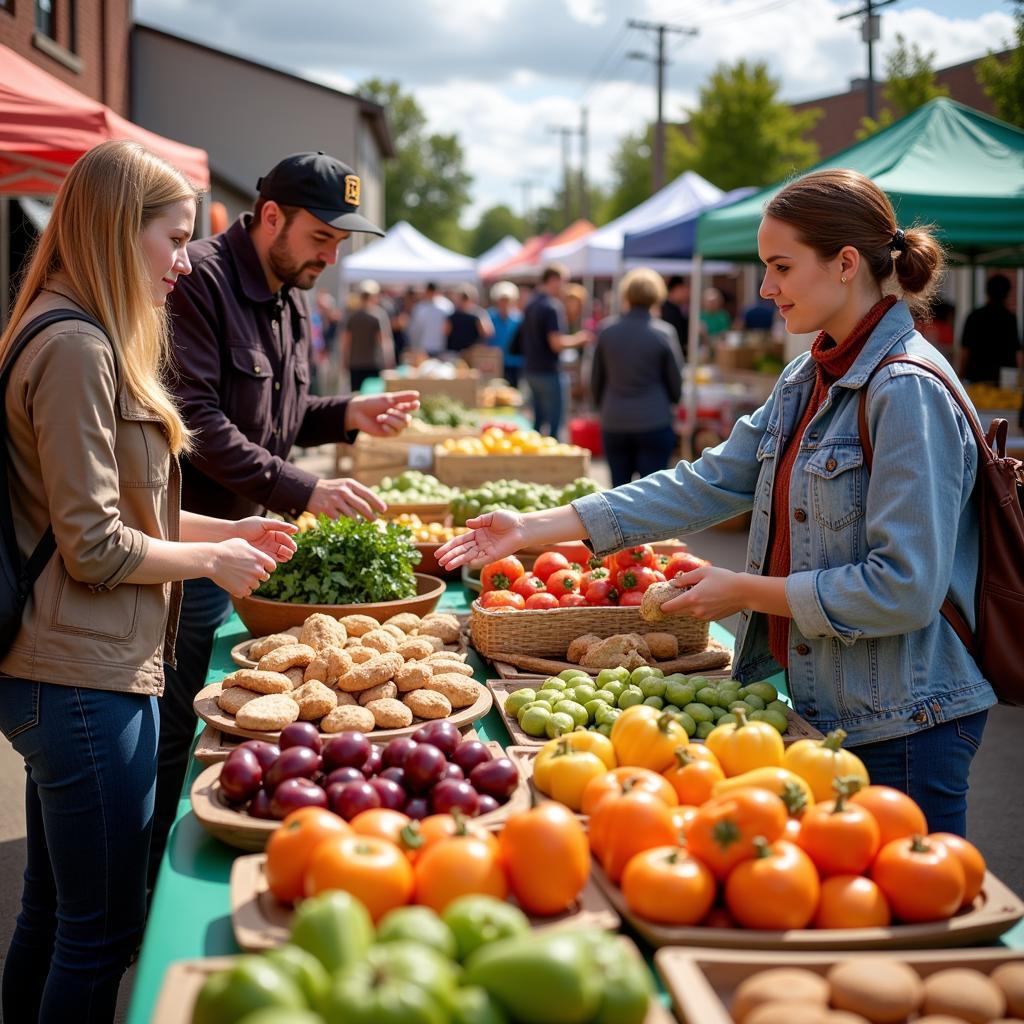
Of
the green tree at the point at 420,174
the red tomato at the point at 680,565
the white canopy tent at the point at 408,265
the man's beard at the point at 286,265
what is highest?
the green tree at the point at 420,174

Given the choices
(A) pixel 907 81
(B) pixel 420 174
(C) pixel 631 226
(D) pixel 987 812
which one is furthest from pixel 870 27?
(B) pixel 420 174

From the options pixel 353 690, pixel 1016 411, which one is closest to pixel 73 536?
pixel 353 690

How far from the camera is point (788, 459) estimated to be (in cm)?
255

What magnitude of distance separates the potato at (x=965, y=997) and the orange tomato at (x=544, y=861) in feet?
1.61

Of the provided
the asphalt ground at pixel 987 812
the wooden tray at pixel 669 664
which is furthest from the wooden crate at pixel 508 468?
the wooden tray at pixel 669 664

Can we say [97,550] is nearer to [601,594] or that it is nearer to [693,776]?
[693,776]

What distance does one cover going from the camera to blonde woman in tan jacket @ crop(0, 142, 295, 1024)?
223 centimetres

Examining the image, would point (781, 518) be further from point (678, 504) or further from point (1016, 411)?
point (1016, 411)

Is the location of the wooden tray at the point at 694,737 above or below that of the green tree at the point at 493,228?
below

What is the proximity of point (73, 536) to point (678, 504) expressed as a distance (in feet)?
4.86

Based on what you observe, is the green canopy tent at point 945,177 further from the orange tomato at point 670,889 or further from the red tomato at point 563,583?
the orange tomato at point 670,889

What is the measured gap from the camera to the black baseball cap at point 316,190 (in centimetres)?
372

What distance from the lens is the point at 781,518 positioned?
8.42ft

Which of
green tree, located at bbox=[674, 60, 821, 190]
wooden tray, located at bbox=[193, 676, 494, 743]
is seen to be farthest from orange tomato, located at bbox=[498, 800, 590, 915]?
green tree, located at bbox=[674, 60, 821, 190]
